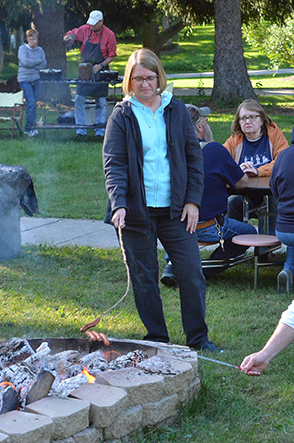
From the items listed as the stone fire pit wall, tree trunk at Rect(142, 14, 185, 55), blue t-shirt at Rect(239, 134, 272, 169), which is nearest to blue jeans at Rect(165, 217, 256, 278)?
blue t-shirt at Rect(239, 134, 272, 169)

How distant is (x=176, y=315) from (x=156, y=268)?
0.96 metres

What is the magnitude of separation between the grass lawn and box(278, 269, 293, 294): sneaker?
0.09 metres

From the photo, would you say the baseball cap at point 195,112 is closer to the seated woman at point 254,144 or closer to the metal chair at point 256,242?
the seated woman at point 254,144

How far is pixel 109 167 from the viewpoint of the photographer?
12.1 feet

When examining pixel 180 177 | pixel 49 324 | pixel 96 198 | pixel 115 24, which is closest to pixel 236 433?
pixel 180 177

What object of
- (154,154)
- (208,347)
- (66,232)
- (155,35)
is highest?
(155,35)

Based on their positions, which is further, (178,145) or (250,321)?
(250,321)

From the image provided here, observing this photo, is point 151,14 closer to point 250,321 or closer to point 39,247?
point 39,247

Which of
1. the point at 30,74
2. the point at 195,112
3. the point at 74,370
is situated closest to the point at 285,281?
the point at 195,112

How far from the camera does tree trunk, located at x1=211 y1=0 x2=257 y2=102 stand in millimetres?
16875

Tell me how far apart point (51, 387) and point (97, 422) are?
287mm

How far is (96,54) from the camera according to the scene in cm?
1305

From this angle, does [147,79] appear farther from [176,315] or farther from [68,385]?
[176,315]

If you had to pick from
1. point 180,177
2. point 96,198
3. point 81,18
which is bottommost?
point 96,198
